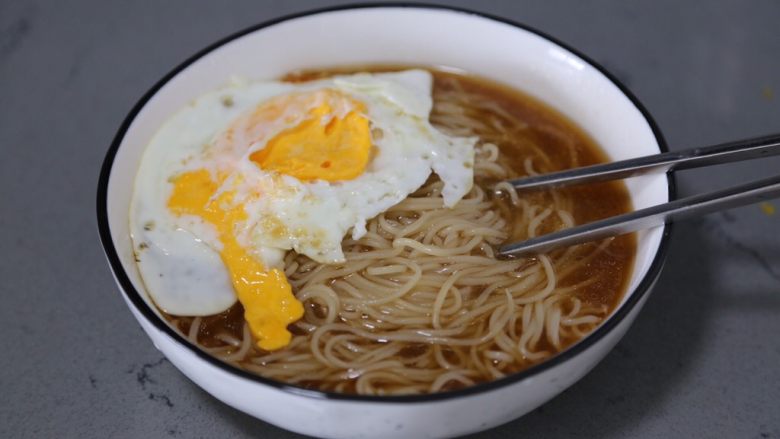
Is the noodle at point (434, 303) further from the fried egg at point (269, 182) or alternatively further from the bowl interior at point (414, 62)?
the bowl interior at point (414, 62)

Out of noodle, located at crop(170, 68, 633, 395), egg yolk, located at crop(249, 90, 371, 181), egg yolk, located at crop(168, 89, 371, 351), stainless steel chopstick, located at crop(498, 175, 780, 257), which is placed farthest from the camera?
egg yolk, located at crop(249, 90, 371, 181)

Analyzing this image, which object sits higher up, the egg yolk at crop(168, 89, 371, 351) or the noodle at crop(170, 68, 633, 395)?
the egg yolk at crop(168, 89, 371, 351)

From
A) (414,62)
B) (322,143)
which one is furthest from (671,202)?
(414,62)

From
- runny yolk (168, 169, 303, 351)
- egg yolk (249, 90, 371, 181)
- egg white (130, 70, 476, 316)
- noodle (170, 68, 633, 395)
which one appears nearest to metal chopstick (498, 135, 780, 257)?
noodle (170, 68, 633, 395)

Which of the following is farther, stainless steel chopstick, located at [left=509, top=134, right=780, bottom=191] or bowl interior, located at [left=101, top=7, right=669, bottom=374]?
bowl interior, located at [left=101, top=7, right=669, bottom=374]

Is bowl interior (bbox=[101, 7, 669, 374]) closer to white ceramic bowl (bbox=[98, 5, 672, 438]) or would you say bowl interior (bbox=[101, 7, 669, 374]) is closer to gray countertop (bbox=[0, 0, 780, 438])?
white ceramic bowl (bbox=[98, 5, 672, 438])

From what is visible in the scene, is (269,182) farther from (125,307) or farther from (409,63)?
(409,63)
